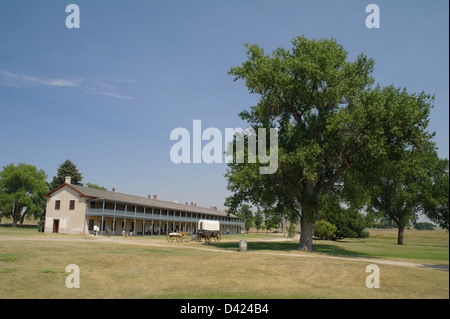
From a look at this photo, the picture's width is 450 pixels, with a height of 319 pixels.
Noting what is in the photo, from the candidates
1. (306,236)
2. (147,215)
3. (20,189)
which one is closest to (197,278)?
(306,236)

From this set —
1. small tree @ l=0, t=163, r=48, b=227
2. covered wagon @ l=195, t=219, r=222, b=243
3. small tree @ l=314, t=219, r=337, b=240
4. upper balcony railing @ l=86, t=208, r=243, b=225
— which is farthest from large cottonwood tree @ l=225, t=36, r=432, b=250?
small tree @ l=0, t=163, r=48, b=227

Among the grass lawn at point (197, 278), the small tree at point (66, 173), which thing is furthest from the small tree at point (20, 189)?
the grass lawn at point (197, 278)

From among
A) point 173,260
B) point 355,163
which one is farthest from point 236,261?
point 355,163

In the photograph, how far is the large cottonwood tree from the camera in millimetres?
26047

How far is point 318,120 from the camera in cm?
3127

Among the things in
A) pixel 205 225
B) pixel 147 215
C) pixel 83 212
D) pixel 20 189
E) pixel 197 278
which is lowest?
pixel 197 278

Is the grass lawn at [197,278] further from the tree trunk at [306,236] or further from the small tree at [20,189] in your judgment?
the small tree at [20,189]

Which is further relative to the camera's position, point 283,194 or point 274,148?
point 283,194

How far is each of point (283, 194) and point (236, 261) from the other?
45.4 feet

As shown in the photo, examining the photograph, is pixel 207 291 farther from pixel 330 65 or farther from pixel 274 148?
pixel 330 65

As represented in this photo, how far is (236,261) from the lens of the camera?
19.7m

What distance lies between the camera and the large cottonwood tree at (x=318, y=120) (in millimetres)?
26047

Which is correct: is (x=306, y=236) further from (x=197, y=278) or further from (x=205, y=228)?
(x=197, y=278)

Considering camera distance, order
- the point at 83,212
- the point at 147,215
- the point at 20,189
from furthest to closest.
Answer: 1. the point at 20,189
2. the point at 147,215
3. the point at 83,212
